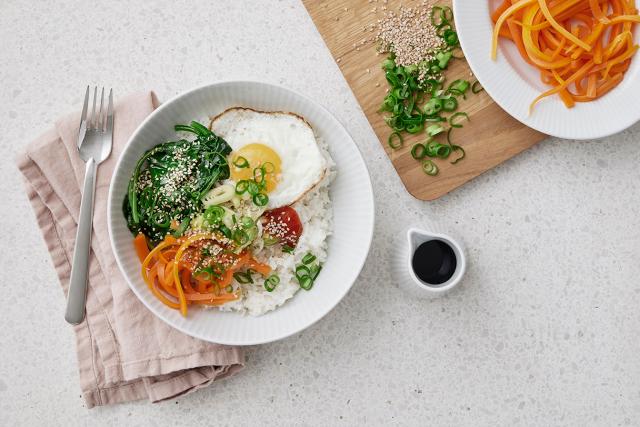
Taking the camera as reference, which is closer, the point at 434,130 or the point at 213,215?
the point at 213,215

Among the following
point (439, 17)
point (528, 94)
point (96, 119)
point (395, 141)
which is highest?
point (96, 119)

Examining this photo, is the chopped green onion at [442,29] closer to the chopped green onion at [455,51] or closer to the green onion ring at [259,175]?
the chopped green onion at [455,51]

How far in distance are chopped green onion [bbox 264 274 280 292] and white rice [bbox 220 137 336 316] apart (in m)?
0.03

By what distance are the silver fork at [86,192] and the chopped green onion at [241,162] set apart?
2.05 ft

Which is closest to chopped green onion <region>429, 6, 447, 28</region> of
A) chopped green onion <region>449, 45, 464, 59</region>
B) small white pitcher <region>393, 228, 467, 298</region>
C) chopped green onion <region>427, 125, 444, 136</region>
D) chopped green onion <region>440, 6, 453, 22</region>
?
chopped green onion <region>440, 6, 453, 22</region>

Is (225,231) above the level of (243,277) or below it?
above

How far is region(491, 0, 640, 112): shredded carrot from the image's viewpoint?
2.51m

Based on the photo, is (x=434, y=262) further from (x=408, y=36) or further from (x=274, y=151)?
(x=408, y=36)

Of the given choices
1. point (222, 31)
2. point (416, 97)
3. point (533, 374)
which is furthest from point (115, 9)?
point (533, 374)

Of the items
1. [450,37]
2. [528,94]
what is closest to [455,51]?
[450,37]

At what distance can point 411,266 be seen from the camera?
2416mm

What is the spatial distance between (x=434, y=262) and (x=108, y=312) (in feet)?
4.97

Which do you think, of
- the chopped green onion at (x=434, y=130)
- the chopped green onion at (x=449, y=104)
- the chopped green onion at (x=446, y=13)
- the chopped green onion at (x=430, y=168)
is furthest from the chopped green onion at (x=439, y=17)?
the chopped green onion at (x=430, y=168)

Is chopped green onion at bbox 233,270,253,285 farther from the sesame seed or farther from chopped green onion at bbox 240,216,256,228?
the sesame seed
